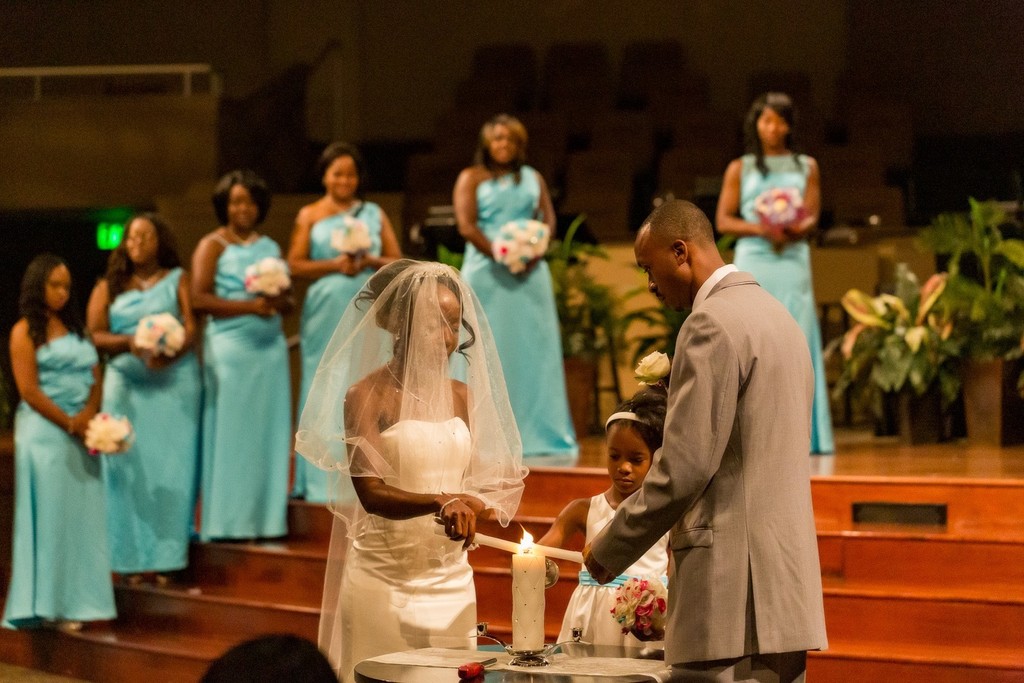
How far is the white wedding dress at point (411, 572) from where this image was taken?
3.61 metres

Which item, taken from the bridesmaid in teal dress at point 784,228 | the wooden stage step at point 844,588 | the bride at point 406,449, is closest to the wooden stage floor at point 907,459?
the wooden stage step at point 844,588

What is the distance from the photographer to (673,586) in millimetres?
2965

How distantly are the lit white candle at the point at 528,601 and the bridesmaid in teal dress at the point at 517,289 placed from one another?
155 inches

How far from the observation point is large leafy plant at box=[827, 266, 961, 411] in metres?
7.42

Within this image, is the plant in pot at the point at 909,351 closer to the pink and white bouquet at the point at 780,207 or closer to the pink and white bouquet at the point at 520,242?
the pink and white bouquet at the point at 780,207

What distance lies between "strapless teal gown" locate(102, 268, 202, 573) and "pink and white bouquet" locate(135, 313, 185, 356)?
15cm

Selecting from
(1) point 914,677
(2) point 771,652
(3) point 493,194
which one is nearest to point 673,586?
(2) point 771,652

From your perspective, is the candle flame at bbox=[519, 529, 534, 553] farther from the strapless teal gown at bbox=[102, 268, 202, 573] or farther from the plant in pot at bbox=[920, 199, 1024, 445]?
the plant in pot at bbox=[920, 199, 1024, 445]

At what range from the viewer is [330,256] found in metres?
6.81

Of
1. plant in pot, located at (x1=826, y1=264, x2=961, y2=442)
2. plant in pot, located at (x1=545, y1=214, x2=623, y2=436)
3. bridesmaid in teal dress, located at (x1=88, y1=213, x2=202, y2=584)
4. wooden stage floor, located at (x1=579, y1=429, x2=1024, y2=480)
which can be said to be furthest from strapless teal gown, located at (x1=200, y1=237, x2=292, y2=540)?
plant in pot, located at (x1=826, y1=264, x2=961, y2=442)

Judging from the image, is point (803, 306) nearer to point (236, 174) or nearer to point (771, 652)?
point (236, 174)

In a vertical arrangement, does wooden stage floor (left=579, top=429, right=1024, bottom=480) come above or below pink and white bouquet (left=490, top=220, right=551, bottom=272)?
below

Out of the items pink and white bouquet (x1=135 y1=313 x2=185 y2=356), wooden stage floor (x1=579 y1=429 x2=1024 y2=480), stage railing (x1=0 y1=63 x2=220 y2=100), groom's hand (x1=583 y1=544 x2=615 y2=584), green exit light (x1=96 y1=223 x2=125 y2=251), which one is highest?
stage railing (x1=0 y1=63 x2=220 y2=100)

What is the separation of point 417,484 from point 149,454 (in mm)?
3305
